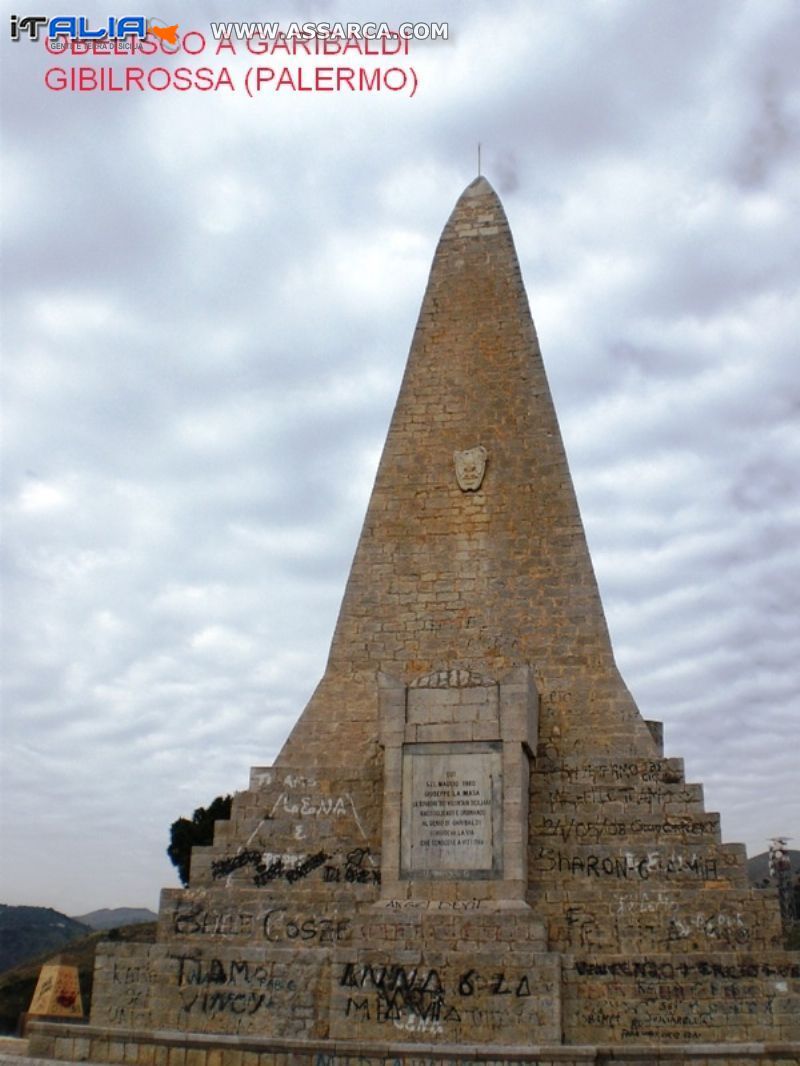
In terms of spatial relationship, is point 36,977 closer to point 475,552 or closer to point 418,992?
point 475,552

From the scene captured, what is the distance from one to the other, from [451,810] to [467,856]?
496mm

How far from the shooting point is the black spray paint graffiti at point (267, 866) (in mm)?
11828

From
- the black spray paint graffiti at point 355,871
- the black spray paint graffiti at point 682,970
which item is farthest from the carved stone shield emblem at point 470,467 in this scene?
the black spray paint graffiti at point 682,970

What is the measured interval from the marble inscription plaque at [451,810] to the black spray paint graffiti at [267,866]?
1299mm

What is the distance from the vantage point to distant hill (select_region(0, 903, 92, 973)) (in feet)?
194

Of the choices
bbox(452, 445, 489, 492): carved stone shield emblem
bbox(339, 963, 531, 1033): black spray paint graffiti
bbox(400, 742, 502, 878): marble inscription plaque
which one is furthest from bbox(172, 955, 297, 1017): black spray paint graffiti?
bbox(452, 445, 489, 492): carved stone shield emblem

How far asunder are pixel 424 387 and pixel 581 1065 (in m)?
9.16

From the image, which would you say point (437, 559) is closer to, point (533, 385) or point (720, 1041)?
point (533, 385)

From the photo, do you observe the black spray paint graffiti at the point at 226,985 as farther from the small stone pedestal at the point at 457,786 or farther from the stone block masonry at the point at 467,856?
the small stone pedestal at the point at 457,786

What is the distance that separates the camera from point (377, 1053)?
Result: 29.4ft

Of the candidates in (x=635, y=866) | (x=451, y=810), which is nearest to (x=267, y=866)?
(x=451, y=810)

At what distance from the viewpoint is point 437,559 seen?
1397 centimetres

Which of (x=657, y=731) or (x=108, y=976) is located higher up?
(x=657, y=731)

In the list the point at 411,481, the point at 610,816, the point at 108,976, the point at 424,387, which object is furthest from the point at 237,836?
the point at 424,387
